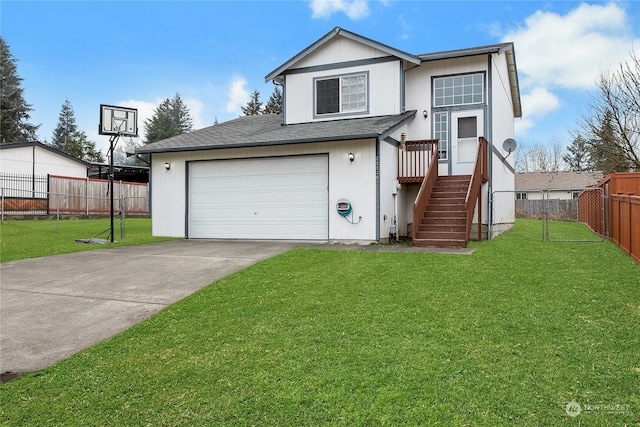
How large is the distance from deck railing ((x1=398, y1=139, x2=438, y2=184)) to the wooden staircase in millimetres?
629

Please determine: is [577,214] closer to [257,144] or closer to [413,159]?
[413,159]

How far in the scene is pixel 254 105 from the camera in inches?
1906

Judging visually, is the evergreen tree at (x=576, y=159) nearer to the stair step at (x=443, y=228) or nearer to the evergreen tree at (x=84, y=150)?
the stair step at (x=443, y=228)

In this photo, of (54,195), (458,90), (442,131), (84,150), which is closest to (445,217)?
(442,131)

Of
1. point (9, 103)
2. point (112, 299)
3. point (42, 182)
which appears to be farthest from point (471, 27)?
point (9, 103)

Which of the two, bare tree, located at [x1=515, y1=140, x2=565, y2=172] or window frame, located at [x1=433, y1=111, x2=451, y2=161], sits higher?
bare tree, located at [x1=515, y1=140, x2=565, y2=172]

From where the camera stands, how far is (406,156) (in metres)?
11.5

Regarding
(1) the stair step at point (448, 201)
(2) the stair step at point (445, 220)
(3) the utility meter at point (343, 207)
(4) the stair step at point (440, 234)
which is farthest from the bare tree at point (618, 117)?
(3) the utility meter at point (343, 207)

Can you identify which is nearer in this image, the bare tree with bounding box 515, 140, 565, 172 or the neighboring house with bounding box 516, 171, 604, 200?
the neighboring house with bounding box 516, 171, 604, 200

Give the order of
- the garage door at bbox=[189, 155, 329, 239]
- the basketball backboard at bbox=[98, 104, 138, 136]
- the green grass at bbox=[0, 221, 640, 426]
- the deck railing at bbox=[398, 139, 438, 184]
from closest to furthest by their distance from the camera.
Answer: the green grass at bbox=[0, 221, 640, 426] < the basketball backboard at bbox=[98, 104, 138, 136] < the garage door at bbox=[189, 155, 329, 239] < the deck railing at bbox=[398, 139, 438, 184]

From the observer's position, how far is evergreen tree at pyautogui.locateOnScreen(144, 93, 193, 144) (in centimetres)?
4984

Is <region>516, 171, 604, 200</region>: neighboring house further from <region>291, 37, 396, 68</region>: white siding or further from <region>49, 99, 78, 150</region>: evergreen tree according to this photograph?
<region>49, 99, 78, 150</region>: evergreen tree

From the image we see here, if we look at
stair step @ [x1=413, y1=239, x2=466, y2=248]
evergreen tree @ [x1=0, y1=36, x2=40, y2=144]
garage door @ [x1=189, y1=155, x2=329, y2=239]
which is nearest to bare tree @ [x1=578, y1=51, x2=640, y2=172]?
stair step @ [x1=413, y1=239, x2=466, y2=248]

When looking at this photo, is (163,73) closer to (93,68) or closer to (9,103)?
(93,68)
